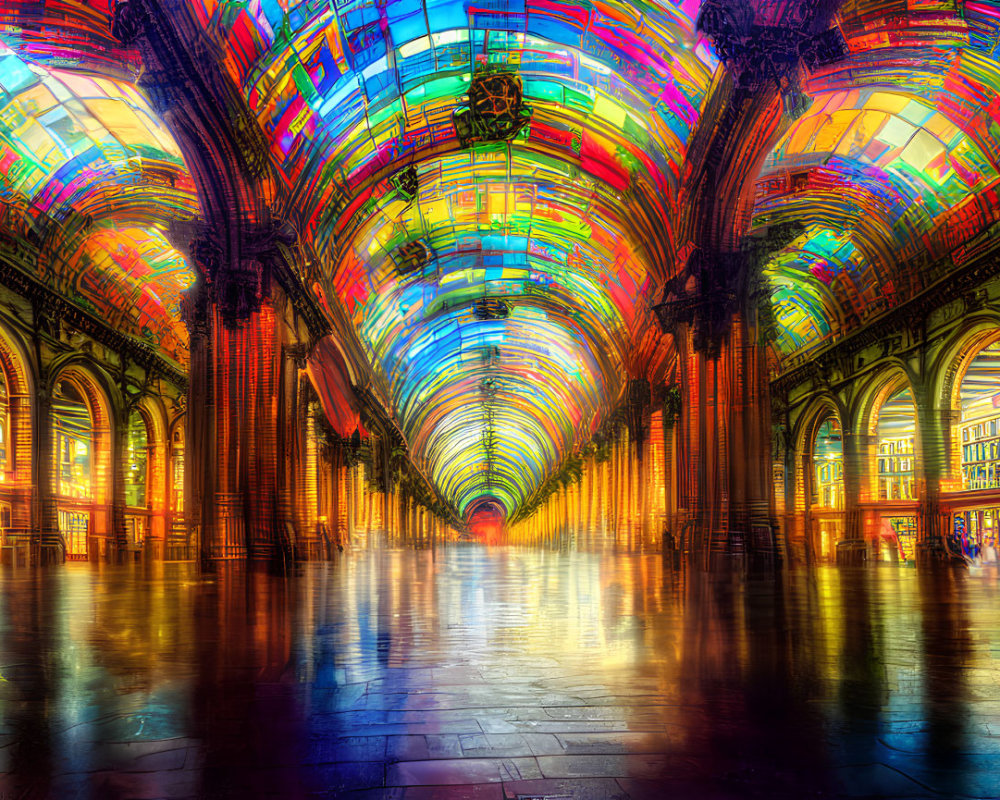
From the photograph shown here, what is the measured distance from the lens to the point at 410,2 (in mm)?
17125

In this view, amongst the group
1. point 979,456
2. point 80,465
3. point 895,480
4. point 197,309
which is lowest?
point 895,480

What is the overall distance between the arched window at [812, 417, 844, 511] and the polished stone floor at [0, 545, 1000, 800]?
91.1 feet

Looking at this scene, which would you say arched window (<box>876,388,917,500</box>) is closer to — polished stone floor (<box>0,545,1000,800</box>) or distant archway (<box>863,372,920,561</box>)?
distant archway (<box>863,372,920,561</box>)

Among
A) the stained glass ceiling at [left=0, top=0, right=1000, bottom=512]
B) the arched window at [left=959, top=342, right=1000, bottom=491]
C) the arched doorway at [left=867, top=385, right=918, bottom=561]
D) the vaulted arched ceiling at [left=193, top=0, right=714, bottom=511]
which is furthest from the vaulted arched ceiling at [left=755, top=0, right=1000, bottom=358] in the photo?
the arched window at [left=959, top=342, right=1000, bottom=491]

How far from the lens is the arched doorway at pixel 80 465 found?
25047 millimetres

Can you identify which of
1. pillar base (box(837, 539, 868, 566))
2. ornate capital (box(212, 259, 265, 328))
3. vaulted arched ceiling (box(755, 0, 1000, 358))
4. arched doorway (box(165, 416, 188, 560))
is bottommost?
pillar base (box(837, 539, 868, 566))

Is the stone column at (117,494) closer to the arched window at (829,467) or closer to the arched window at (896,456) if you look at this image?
the arched window at (829,467)

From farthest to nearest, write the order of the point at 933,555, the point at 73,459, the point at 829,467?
the point at 829,467 → the point at 73,459 → the point at 933,555

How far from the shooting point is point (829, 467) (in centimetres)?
3684

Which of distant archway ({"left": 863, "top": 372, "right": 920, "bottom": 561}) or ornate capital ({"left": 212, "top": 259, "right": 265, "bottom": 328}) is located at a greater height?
ornate capital ({"left": 212, "top": 259, "right": 265, "bottom": 328})

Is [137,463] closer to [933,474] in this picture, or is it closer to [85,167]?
[85,167]

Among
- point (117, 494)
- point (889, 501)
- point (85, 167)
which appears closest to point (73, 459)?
point (117, 494)

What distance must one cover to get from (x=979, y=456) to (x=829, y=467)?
6.12 m

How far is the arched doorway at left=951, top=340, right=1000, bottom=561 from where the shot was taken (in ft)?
65.5
